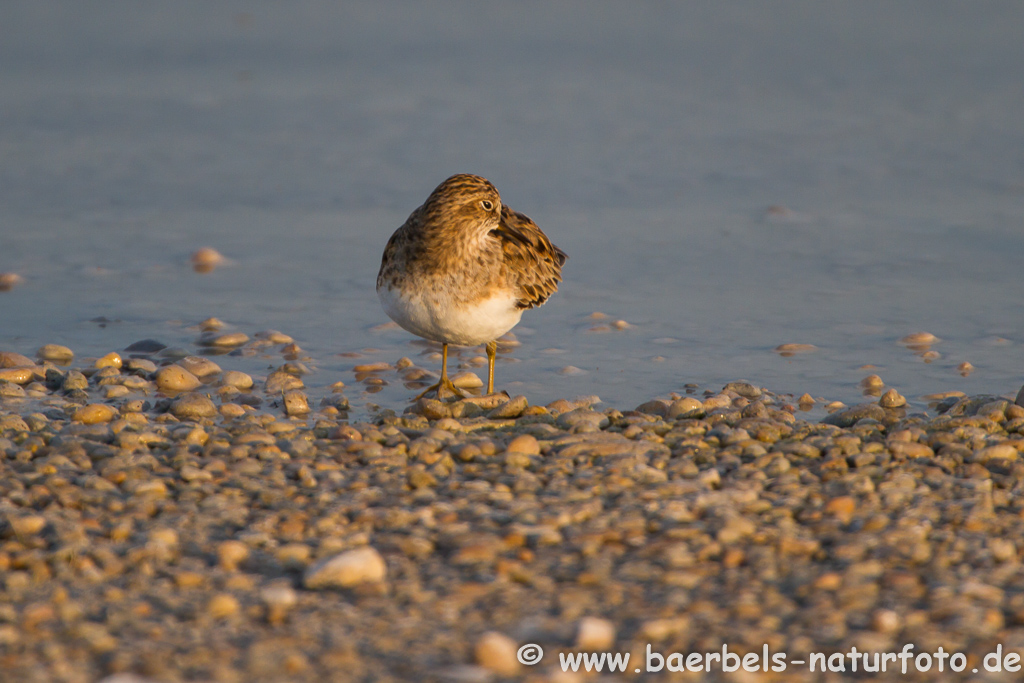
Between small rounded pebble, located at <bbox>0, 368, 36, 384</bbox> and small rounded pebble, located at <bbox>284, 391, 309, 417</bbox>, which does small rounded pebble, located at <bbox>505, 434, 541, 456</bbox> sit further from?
small rounded pebble, located at <bbox>0, 368, 36, 384</bbox>

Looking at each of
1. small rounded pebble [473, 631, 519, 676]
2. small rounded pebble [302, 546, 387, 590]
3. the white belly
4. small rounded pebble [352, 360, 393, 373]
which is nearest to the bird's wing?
the white belly

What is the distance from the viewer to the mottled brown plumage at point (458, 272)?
7441 millimetres

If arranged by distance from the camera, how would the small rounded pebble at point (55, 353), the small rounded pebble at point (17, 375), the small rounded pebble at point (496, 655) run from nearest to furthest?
the small rounded pebble at point (496, 655)
the small rounded pebble at point (17, 375)
the small rounded pebble at point (55, 353)

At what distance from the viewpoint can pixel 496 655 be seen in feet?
13.0

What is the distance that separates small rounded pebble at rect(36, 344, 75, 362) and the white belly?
275 cm

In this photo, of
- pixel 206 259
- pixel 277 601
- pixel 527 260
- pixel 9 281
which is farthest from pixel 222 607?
pixel 206 259

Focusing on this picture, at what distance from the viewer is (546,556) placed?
188 inches

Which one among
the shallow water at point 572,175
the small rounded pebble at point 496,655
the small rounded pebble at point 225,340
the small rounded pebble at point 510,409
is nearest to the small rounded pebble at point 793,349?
the shallow water at point 572,175

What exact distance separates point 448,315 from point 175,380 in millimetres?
2100

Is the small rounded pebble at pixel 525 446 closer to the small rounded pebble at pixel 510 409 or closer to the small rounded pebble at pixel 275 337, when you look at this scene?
the small rounded pebble at pixel 510 409

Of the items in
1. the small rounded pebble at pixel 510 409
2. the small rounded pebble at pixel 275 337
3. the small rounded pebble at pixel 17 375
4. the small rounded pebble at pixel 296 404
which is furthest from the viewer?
the small rounded pebble at pixel 275 337

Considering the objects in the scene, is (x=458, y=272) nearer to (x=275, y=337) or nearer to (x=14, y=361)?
(x=275, y=337)

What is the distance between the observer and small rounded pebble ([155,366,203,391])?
8.05 meters

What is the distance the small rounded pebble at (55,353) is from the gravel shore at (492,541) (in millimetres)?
1680
